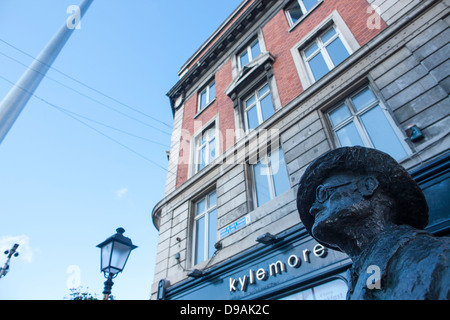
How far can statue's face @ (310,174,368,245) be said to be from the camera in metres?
2.21

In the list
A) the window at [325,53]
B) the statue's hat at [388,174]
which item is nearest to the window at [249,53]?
the window at [325,53]

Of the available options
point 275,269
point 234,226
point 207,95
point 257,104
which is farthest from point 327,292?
point 207,95

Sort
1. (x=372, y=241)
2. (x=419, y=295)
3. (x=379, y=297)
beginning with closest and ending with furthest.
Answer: (x=419, y=295)
(x=379, y=297)
(x=372, y=241)

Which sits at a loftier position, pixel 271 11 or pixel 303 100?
pixel 271 11

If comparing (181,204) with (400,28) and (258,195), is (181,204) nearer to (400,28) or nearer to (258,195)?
(258,195)

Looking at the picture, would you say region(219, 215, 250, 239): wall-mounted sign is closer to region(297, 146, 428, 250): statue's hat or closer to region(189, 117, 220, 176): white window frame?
region(189, 117, 220, 176): white window frame

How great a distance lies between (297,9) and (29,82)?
10380mm

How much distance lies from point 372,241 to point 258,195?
5.79 meters

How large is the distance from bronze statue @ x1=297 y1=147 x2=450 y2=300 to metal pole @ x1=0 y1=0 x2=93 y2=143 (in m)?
7.24

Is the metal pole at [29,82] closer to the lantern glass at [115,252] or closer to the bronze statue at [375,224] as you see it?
the lantern glass at [115,252]

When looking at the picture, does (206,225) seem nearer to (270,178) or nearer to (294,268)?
(270,178)

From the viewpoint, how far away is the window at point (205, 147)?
10953mm

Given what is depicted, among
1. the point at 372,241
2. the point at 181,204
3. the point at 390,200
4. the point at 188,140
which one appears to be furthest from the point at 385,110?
the point at 188,140

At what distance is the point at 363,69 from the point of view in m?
6.69
